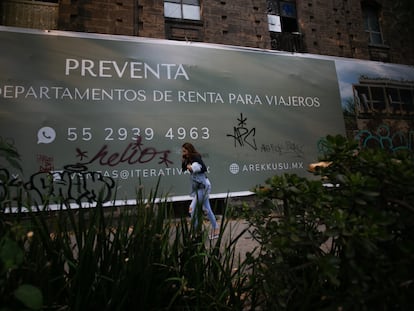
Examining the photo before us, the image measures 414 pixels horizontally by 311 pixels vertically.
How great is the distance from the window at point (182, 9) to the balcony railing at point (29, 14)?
2.89 m

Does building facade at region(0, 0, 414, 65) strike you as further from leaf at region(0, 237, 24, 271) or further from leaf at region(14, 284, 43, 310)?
leaf at region(14, 284, 43, 310)

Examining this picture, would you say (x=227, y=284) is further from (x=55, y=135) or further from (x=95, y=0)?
(x=95, y=0)

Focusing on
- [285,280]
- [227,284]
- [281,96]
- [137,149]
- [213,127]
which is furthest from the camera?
[281,96]

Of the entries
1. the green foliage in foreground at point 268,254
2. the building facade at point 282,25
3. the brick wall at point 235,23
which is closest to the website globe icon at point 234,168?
the building facade at point 282,25

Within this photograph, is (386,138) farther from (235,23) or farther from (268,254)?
(268,254)

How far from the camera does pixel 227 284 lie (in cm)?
129

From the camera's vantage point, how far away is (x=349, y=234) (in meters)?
0.92

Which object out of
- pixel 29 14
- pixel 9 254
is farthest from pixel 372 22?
pixel 9 254

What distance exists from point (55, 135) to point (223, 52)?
165 inches

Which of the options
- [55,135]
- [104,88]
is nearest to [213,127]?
[104,88]

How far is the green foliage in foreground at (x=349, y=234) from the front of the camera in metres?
0.93

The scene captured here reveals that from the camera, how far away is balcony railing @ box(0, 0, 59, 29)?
6383 millimetres

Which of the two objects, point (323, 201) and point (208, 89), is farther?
point (208, 89)

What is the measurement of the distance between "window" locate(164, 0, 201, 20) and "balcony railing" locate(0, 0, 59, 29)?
289cm
